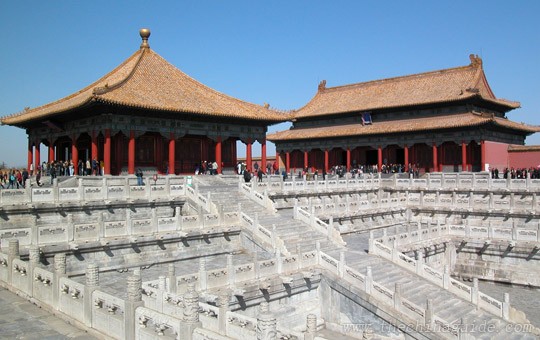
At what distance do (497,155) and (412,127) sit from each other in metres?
7.03

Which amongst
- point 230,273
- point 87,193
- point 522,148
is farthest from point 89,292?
point 522,148

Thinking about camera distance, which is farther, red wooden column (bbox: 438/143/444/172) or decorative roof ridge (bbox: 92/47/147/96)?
red wooden column (bbox: 438/143/444/172)

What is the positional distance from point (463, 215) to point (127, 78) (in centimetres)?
2167

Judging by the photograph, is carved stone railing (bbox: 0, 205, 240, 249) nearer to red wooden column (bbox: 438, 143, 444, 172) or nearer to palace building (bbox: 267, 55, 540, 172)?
palace building (bbox: 267, 55, 540, 172)

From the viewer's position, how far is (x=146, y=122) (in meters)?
27.9

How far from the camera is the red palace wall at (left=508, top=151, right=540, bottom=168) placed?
1524 inches

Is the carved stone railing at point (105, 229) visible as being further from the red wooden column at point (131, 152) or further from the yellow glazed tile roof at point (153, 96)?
the yellow glazed tile roof at point (153, 96)

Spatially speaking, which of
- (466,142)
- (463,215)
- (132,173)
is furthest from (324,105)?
(132,173)

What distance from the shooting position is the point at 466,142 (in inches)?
1538

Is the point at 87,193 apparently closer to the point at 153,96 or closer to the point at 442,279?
the point at 153,96

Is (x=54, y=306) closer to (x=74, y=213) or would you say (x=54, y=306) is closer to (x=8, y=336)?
(x=8, y=336)

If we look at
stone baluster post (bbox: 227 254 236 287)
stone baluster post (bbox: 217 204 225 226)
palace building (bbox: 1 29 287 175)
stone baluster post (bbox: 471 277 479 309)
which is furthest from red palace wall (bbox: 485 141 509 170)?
stone baluster post (bbox: 227 254 236 287)

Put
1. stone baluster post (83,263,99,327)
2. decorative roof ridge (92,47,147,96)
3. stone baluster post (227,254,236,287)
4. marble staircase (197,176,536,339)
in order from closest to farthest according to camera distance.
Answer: stone baluster post (83,263,99,327) < stone baluster post (227,254,236,287) < marble staircase (197,176,536,339) < decorative roof ridge (92,47,147,96)

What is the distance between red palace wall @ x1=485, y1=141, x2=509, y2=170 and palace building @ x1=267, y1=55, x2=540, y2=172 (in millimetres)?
78
